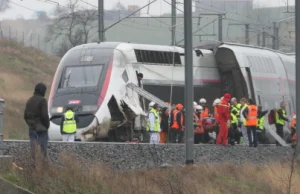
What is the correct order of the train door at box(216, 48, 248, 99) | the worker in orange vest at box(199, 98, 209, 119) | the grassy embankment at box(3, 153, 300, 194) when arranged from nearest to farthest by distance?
1. the grassy embankment at box(3, 153, 300, 194)
2. the worker in orange vest at box(199, 98, 209, 119)
3. the train door at box(216, 48, 248, 99)

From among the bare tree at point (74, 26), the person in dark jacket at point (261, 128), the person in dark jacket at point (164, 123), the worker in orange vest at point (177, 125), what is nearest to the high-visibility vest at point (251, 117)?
the worker in orange vest at point (177, 125)

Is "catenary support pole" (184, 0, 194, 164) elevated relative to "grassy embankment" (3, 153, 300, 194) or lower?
elevated

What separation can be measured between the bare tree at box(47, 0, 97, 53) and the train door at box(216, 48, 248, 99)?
39029 millimetres

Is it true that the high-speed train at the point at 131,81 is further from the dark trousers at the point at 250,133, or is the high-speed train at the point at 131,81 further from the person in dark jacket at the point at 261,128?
the dark trousers at the point at 250,133

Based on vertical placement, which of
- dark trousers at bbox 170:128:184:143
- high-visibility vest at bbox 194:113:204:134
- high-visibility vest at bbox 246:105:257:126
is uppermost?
high-visibility vest at bbox 246:105:257:126

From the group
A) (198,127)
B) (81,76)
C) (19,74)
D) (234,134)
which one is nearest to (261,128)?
(234,134)

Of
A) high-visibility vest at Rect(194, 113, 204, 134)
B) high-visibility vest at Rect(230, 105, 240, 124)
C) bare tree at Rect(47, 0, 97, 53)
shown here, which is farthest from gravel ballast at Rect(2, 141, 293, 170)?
bare tree at Rect(47, 0, 97, 53)

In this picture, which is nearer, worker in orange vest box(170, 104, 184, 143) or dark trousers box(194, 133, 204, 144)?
worker in orange vest box(170, 104, 184, 143)

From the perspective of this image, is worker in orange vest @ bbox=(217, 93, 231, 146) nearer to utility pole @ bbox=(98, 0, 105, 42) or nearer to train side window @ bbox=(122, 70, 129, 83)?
train side window @ bbox=(122, 70, 129, 83)

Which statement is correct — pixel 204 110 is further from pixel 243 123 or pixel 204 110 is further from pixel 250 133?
pixel 250 133

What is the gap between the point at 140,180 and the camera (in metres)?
12.5

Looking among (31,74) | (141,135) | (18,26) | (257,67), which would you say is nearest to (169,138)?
(141,135)

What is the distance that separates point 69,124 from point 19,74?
4656cm

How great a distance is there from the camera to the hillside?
56481 millimetres
